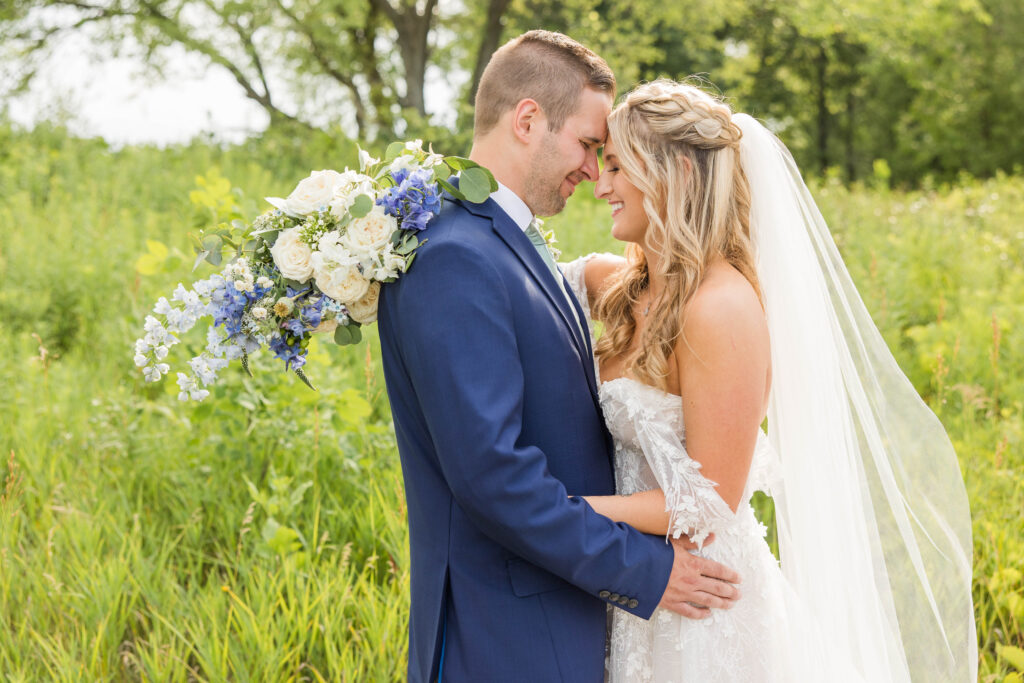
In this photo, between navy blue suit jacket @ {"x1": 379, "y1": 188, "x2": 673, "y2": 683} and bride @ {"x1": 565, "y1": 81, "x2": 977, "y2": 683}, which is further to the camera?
bride @ {"x1": 565, "y1": 81, "x2": 977, "y2": 683}

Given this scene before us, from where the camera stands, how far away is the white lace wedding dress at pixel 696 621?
2.24 m

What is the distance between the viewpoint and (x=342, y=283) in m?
2.05

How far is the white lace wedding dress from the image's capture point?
2240 mm

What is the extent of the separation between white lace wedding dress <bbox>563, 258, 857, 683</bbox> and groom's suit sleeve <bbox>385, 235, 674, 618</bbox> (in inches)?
12.6

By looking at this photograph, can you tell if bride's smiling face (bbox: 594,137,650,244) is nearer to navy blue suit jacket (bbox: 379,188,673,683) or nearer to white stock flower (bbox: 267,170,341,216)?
navy blue suit jacket (bbox: 379,188,673,683)

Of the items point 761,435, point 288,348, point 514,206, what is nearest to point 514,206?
point 514,206

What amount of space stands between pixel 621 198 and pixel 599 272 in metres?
0.62

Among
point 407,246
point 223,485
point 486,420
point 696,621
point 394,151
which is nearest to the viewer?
point 486,420

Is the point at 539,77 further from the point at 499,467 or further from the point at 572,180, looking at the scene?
the point at 499,467

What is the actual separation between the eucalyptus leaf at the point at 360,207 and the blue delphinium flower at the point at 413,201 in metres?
0.05

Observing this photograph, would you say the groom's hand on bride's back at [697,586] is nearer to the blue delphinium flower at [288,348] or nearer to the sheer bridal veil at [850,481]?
the sheer bridal veil at [850,481]

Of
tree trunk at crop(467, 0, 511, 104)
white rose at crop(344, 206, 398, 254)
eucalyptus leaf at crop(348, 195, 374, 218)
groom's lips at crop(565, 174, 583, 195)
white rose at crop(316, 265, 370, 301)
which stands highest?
tree trunk at crop(467, 0, 511, 104)

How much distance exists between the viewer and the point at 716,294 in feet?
7.42

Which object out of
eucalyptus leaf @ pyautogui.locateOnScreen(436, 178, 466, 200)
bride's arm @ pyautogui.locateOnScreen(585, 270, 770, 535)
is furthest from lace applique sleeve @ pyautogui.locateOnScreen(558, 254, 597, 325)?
Result: eucalyptus leaf @ pyautogui.locateOnScreen(436, 178, 466, 200)
